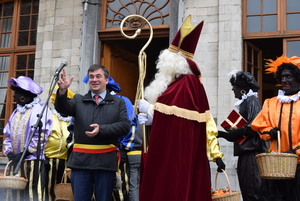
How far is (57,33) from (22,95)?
9.27 ft

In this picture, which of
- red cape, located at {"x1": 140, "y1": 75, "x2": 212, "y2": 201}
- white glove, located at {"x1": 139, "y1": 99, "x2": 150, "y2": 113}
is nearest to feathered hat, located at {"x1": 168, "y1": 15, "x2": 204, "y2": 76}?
red cape, located at {"x1": 140, "y1": 75, "x2": 212, "y2": 201}

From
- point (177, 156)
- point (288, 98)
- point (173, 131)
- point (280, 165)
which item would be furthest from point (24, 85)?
point (280, 165)

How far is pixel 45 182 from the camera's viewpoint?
7.63 metres

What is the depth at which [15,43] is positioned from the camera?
1102 centimetres

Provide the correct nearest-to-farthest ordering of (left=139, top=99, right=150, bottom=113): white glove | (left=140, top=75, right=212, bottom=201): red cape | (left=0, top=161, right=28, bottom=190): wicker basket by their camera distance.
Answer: (left=140, top=75, right=212, bottom=201): red cape < (left=139, top=99, right=150, bottom=113): white glove < (left=0, top=161, right=28, bottom=190): wicker basket

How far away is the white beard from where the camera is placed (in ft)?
18.1

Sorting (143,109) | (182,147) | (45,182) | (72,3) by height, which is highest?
(72,3)

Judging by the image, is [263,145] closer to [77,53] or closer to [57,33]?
[77,53]

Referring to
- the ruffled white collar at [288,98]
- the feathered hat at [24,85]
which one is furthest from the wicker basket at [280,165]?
the feathered hat at [24,85]

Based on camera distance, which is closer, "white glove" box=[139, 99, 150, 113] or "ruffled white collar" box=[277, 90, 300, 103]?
"white glove" box=[139, 99, 150, 113]

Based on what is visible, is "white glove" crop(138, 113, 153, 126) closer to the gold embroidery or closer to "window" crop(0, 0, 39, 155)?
the gold embroidery

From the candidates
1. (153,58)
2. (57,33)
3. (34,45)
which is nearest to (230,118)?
(57,33)

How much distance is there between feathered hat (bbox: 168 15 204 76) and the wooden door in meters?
4.85

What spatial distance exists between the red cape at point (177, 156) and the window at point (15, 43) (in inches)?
243
